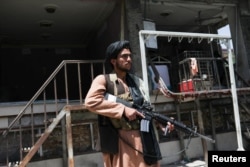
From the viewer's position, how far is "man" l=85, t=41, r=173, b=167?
7.67 ft

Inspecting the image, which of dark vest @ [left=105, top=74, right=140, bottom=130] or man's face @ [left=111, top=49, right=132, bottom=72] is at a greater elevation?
man's face @ [left=111, top=49, right=132, bottom=72]

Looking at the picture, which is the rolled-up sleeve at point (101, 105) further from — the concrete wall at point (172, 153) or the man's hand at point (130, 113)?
the concrete wall at point (172, 153)

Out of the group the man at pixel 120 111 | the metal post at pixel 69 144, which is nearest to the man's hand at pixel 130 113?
the man at pixel 120 111

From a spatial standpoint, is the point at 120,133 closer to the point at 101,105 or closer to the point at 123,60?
the point at 101,105

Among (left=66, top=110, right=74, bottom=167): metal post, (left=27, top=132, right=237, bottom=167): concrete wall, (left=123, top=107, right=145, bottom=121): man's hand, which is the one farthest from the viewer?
(left=27, top=132, right=237, bottom=167): concrete wall

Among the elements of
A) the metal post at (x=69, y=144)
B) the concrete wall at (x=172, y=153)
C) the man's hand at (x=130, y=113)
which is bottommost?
the concrete wall at (x=172, y=153)

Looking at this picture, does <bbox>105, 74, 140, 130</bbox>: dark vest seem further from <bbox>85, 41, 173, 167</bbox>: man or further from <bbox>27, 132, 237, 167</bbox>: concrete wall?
<bbox>27, 132, 237, 167</bbox>: concrete wall

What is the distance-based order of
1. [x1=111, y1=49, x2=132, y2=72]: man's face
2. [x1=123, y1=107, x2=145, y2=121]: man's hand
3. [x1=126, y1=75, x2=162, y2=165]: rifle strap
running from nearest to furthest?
1. [x1=123, y1=107, x2=145, y2=121]: man's hand
2. [x1=126, y1=75, x2=162, y2=165]: rifle strap
3. [x1=111, y1=49, x2=132, y2=72]: man's face

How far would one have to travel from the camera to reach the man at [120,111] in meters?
2.34

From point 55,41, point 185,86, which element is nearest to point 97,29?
point 55,41

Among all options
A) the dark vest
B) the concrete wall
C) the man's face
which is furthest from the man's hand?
the concrete wall

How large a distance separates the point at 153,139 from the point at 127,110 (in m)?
0.40

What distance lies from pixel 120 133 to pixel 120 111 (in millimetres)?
263

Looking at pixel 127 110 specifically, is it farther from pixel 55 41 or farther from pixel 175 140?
pixel 55 41
